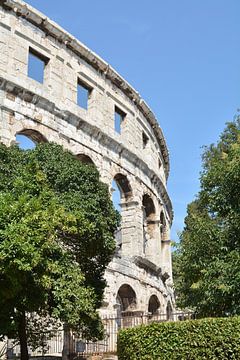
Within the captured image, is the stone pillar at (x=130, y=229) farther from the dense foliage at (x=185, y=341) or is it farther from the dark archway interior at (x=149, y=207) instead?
the dense foliage at (x=185, y=341)

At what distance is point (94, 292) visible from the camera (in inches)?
463

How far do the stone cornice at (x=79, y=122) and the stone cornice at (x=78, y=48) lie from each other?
302 cm

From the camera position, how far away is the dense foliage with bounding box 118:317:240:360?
9.31 meters

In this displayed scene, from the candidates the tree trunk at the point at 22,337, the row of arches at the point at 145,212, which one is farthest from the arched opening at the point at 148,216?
the tree trunk at the point at 22,337

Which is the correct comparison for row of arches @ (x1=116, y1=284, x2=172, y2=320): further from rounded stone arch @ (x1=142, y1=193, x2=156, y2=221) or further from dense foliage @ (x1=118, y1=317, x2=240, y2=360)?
dense foliage @ (x1=118, y1=317, x2=240, y2=360)

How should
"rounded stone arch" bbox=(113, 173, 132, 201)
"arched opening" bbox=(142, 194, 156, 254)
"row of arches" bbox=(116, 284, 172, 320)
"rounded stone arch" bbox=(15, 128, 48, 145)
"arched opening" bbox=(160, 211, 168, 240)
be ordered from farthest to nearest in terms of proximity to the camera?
"arched opening" bbox=(160, 211, 168, 240) → "arched opening" bbox=(142, 194, 156, 254) → "rounded stone arch" bbox=(113, 173, 132, 201) → "row of arches" bbox=(116, 284, 172, 320) → "rounded stone arch" bbox=(15, 128, 48, 145)

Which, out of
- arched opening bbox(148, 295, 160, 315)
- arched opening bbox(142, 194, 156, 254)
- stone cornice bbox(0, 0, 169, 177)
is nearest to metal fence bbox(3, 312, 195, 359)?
arched opening bbox(148, 295, 160, 315)

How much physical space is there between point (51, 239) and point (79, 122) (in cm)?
1022

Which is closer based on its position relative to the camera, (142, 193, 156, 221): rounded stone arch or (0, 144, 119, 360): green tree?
(0, 144, 119, 360): green tree

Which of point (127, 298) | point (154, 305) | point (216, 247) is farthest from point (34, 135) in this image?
point (154, 305)

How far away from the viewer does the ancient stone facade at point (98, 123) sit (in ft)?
57.7

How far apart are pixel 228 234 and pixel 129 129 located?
1084 centimetres

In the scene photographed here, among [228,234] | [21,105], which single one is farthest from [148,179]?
[228,234]

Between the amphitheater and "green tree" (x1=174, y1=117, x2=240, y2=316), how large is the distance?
18.1ft
